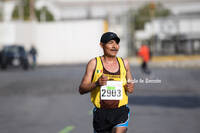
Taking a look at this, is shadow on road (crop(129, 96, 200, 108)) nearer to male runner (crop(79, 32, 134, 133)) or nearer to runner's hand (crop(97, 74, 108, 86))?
male runner (crop(79, 32, 134, 133))

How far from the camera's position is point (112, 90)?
4371 millimetres

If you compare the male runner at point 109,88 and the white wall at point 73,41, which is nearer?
the male runner at point 109,88

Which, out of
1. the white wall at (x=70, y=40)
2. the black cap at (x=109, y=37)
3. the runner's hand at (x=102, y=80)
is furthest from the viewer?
the white wall at (x=70, y=40)

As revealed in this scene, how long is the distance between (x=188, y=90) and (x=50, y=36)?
3574cm

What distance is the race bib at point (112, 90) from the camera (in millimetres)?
4367

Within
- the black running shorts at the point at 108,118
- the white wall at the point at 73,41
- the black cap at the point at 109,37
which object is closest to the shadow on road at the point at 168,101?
the black running shorts at the point at 108,118

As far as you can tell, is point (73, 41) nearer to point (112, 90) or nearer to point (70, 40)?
point (70, 40)

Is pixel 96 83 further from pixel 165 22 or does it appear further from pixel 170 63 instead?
pixel 165 22

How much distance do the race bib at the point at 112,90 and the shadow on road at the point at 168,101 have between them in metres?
7.57

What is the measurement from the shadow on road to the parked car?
19.6 meters

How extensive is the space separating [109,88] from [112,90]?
0.04m

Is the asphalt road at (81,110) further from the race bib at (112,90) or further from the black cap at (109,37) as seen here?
the black cap at (109,37)

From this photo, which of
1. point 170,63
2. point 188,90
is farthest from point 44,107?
point 170,63

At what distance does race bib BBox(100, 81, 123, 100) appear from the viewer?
4367 millimetres
